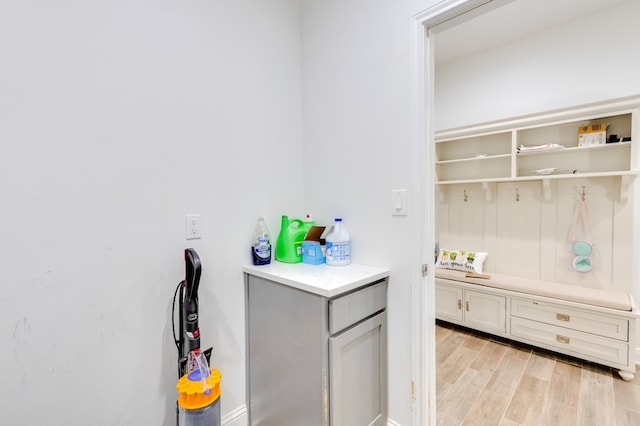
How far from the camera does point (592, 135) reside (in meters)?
2.28

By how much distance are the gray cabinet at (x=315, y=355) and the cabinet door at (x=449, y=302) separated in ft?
5.46

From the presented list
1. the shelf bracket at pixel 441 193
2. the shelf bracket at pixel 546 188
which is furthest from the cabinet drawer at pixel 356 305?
the shelf bracket at pixel 441 193

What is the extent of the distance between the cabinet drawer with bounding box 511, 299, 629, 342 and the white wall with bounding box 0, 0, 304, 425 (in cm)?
192

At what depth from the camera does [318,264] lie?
5.21ft

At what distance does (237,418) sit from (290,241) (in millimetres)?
1003

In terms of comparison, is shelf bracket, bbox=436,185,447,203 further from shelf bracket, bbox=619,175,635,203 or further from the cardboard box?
the cardboard box

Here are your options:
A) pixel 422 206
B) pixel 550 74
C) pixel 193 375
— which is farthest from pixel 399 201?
pixel 550 74

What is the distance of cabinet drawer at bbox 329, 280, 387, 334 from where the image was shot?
1.20 meters

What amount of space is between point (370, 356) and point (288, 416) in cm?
48

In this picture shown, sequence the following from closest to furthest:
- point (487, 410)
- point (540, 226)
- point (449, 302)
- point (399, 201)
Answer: point (399, 201), point (487, 410), point (540, 226), point (449, 302)

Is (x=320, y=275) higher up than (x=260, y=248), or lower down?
lower down

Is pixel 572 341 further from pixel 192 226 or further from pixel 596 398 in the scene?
pixel 192 226

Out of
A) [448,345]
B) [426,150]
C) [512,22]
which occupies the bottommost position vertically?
[448,345]

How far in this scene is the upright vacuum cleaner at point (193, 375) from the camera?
3.59 feet
